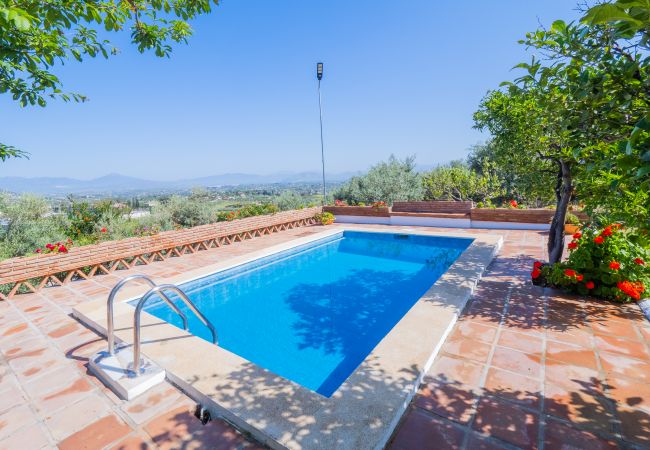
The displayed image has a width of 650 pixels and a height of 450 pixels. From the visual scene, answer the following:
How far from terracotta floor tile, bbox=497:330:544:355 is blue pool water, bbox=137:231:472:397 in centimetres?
195

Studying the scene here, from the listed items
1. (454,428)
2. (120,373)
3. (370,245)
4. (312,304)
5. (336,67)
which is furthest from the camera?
(336,67)

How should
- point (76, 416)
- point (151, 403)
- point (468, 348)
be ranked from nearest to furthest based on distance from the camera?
point (76, 416), point (151, 403), point (468, 348)

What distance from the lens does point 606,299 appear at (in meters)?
5.08

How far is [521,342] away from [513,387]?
105 cm

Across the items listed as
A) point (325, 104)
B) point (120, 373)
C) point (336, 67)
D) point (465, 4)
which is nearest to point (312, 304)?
point (120, 373)

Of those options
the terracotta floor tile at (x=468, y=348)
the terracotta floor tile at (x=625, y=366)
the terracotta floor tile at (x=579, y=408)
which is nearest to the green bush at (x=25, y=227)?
the terracotta floor tile at (x=468, y=348)

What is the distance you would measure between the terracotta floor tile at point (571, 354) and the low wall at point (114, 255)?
957cm

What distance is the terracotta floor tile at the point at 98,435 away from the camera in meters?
2.61

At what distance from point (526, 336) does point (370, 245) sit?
757cm

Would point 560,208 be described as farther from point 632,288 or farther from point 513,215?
point 513,215

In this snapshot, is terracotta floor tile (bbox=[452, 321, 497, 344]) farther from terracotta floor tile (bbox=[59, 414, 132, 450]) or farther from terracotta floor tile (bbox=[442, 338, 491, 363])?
terracotta floor tile (bbox=[59, 414, 132, 450])

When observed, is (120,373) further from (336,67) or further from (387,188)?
(336,67)

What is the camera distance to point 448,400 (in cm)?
299

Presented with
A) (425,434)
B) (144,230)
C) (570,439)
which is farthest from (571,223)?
(144,230)
